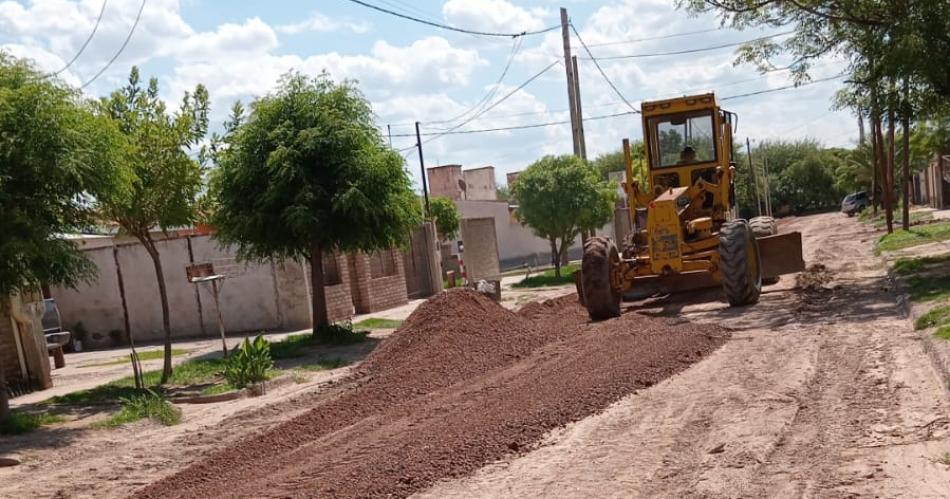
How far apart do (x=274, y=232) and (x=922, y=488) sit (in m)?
14.7

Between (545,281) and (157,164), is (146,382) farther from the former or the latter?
(545,281)

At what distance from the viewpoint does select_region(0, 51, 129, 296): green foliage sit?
479 inches

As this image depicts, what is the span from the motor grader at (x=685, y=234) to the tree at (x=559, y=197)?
14847mm

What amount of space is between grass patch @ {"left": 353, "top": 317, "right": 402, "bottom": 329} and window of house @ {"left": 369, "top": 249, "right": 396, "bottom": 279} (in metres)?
4.18

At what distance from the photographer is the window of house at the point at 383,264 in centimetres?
2832

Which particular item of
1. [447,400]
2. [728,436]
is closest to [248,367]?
[447,400]

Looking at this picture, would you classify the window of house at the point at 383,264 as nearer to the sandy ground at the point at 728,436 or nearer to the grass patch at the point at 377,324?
the grass patch at the point at 377,324

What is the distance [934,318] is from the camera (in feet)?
41.2

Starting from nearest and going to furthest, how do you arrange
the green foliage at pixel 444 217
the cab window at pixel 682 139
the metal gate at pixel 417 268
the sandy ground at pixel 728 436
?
the sandy ground at pixel 728 436 → the cab window at pixel 682 139 → the metal gate at pixel 417 268 → the green foliage at pixel 444 217

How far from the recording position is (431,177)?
60.9m

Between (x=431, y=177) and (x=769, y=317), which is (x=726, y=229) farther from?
(x=431, y=177)

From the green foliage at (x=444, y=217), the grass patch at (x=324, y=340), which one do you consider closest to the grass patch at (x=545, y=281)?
the grass patch at (x=324, y=340)

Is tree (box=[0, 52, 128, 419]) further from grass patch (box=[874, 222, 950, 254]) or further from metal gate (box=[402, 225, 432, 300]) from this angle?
grass patch (box=[874, 222, 950, 254])

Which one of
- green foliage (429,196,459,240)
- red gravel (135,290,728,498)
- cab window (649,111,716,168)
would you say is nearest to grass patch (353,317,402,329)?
red gravel (135,290,728,498)
